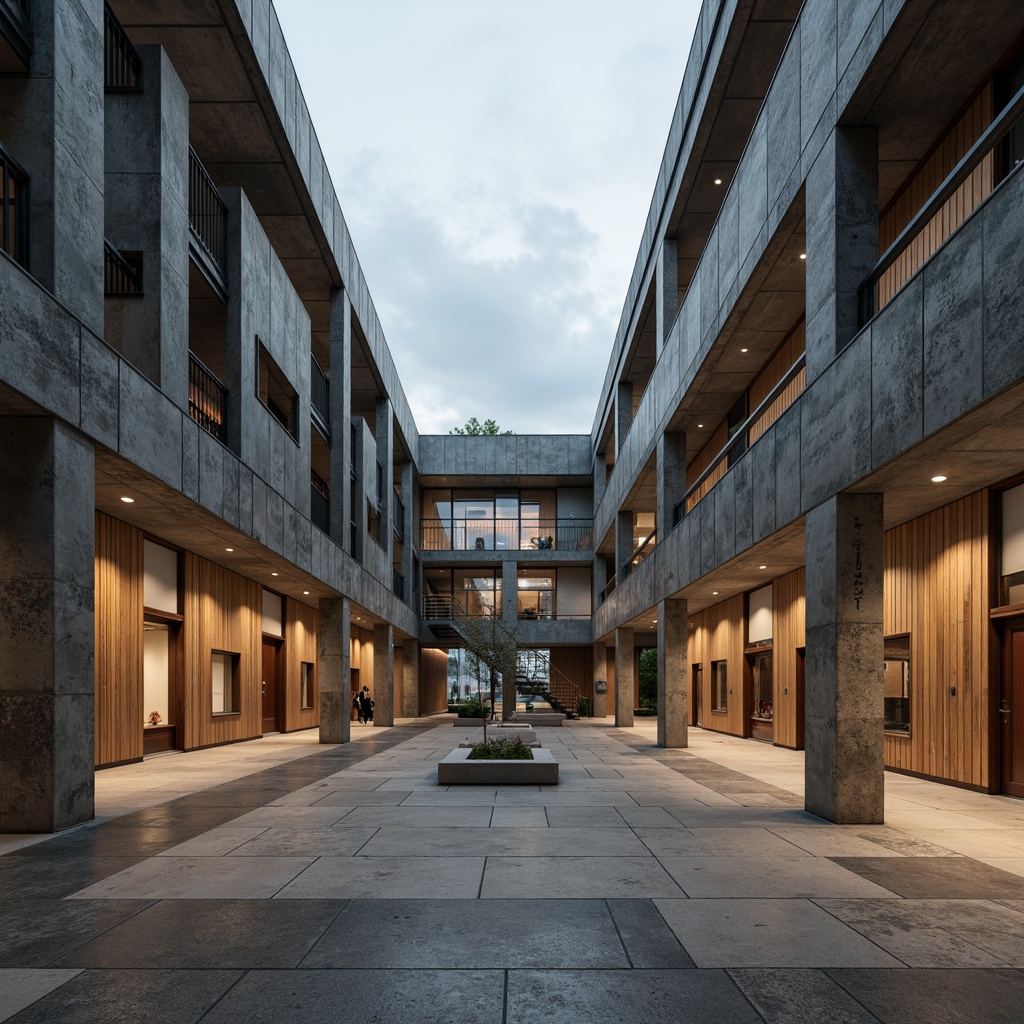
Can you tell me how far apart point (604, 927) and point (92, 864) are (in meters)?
4.68

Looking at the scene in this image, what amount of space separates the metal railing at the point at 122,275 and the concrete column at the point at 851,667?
1014 cm

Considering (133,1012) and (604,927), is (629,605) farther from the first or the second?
(133,1012)

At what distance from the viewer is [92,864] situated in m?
8.03

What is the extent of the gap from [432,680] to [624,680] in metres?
22.3

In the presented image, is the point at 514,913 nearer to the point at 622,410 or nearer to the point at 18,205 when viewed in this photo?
the point at 18,205

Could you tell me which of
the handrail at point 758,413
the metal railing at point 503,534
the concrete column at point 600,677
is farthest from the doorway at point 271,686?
the metal railing at point 503,534

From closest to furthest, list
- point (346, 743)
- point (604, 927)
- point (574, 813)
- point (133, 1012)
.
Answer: point (133, 1012) → point (604, 927) → point (574, 813) → point (346, 743)

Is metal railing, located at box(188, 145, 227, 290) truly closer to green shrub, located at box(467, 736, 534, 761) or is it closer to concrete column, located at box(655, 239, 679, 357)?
green shrub, located at box(467, 736, 534, 761)

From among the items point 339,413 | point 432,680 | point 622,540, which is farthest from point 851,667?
point 432,680

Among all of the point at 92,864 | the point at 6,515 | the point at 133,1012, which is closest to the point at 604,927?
the point at 133,1012

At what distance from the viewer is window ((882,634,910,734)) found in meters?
15.3

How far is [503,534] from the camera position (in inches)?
1838

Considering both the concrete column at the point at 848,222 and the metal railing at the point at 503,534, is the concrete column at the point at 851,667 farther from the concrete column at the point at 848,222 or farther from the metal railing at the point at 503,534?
the metal railing at the point at 503,534

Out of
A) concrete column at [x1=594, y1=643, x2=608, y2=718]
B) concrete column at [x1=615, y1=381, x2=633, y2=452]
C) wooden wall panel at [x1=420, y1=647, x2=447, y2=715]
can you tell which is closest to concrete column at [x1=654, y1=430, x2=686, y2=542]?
concrete column at [x1=615, y1=381, x2=633, y2=452]
